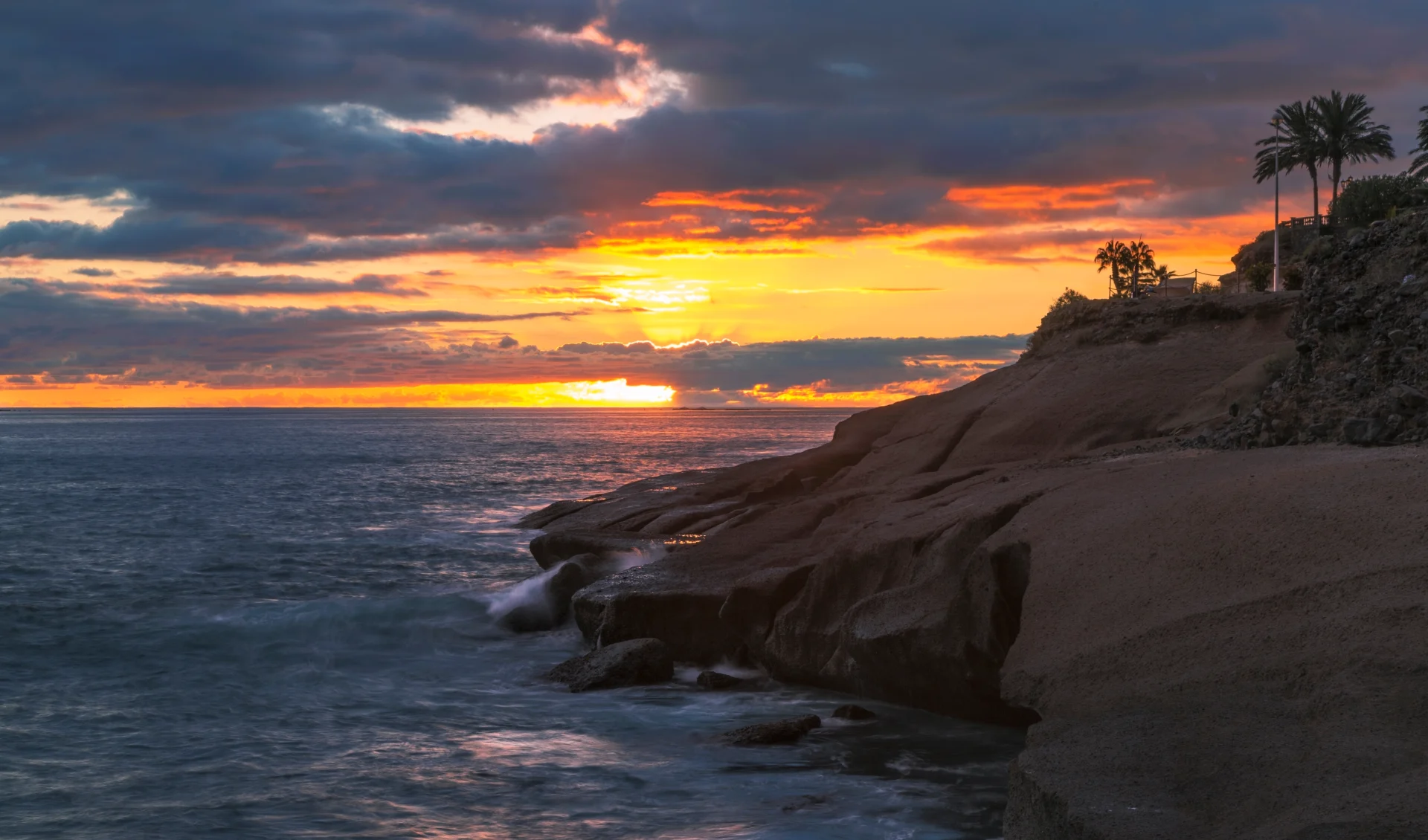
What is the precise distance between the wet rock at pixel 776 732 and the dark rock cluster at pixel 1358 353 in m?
6.46

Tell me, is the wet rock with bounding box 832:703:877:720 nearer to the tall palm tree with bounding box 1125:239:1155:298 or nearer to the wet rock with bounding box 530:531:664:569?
the wet rock with bounding box 530:531:664:569

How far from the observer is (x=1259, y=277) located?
53.5m

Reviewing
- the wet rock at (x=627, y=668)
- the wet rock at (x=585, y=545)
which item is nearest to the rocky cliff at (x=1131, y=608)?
the wet rock at (x=627, y=668)

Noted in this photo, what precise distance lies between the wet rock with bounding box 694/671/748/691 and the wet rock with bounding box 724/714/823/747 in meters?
2.21

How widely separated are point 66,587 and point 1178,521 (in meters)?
26.3

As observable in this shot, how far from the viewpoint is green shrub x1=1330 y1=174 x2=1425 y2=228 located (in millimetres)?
58875

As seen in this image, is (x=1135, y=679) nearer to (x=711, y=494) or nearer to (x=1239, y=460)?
(x=1239, y=460)

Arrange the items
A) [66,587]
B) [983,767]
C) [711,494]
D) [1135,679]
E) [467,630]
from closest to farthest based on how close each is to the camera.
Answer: [1135,679] → [983,767] → [467,630] → [66,587] → [711,494]

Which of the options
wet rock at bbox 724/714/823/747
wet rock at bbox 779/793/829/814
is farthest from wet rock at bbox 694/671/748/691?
wet rock at bbox 779/793/829/814

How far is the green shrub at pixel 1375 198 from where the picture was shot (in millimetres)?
58875

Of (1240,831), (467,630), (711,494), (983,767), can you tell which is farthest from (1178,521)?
(711,494)

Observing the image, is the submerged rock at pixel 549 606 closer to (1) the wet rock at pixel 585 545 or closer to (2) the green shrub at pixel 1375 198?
(1) the wet rock at pixel 585 545

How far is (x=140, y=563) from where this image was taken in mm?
30734

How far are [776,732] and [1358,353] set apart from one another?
8375mm
